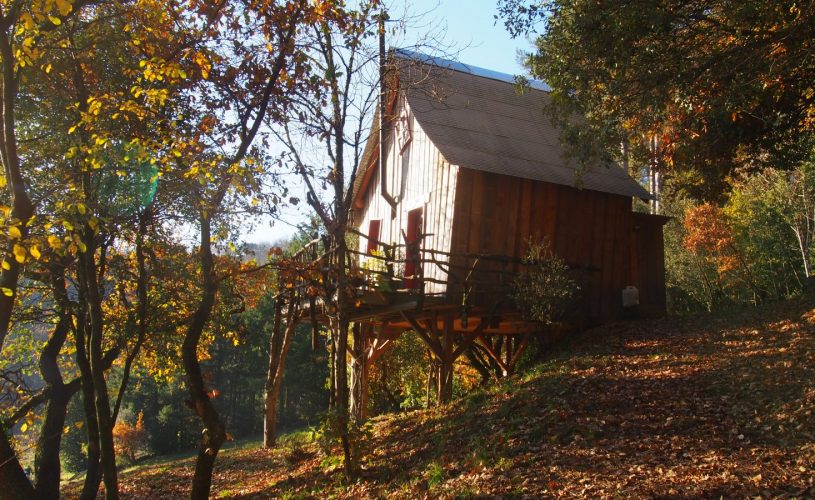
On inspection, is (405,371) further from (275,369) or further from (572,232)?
(572,232)

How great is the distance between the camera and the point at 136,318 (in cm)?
1257

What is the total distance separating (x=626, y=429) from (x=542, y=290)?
518 cm

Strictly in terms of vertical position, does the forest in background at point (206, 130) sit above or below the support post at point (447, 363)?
above

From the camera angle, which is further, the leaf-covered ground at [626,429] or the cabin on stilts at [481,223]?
the cabin on stilts at [481,223]

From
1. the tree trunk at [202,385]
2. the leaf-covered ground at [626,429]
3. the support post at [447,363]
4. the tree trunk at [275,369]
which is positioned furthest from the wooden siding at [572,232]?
the tree trunk at [202,385]

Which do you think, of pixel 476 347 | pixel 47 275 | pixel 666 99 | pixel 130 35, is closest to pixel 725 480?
pixel 666 99

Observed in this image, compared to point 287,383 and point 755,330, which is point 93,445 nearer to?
point 755,330

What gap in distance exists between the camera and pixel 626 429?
8844 mm

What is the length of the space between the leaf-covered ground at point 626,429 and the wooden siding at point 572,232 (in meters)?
1.87

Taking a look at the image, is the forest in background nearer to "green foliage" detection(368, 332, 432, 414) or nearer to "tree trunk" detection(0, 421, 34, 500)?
"tree trunk" detection(0, 421, 34, 500)

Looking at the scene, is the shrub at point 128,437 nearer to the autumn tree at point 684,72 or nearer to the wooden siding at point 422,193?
the wooden siding at point 422,193

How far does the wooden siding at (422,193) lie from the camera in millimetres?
15109

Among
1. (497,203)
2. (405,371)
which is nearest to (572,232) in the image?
(497,203)

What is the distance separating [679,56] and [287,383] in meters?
34.1
